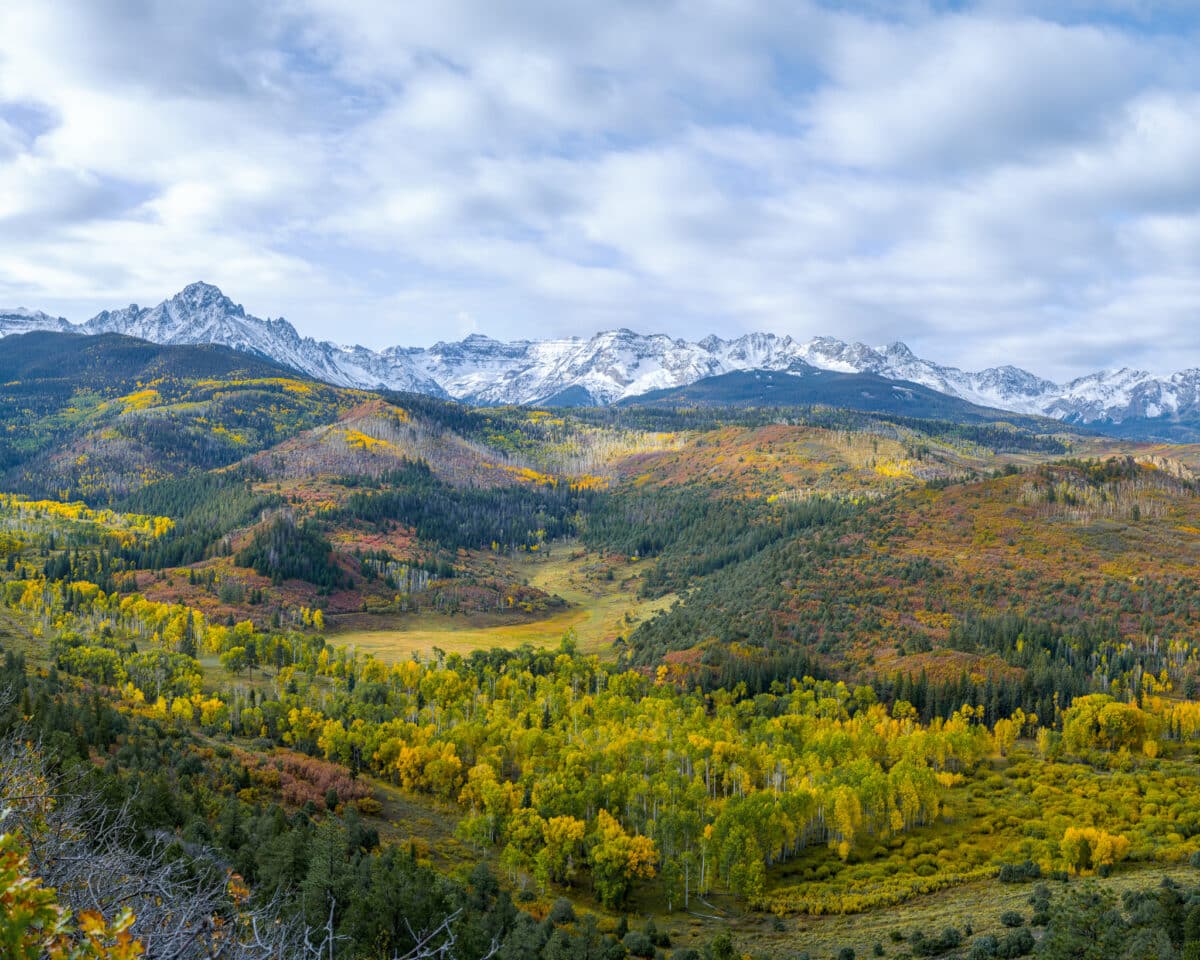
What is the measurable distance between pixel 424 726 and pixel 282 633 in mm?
71858

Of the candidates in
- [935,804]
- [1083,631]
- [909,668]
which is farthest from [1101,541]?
[935,804]

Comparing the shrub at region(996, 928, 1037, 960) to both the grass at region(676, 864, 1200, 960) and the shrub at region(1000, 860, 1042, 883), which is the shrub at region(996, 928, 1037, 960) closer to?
the grass at region(676, 864, 1200, 960)

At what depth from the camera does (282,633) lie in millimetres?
166125

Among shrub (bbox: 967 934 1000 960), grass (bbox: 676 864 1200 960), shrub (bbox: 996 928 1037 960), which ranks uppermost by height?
shrub (bbox: 996 928 1037 960)

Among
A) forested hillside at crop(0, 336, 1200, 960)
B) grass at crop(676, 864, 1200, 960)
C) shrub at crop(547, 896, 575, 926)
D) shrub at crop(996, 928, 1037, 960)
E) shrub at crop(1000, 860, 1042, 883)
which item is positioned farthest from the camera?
shrub at crop(1000, 860, 1042, 883)

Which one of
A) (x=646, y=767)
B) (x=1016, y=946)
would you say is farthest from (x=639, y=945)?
(x=646, y=767)

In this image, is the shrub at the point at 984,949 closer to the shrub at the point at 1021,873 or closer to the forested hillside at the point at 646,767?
the forested hillside at the point at 646,767

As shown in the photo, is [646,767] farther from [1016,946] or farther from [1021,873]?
A: [1016,946]

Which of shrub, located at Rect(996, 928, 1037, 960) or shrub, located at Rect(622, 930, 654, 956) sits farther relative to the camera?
shrub, located at Rect(622, 930, 654, 956)

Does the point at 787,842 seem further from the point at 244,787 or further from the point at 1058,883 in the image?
the point at 244,787

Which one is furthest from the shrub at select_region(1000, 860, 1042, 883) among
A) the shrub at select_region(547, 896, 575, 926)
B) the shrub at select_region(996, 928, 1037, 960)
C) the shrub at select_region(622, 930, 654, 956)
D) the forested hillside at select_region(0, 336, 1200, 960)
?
the shrub at select_region(547, 896, 575, 926)

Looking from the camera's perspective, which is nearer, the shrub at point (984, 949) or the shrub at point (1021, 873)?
the shrub at point (984, 949)

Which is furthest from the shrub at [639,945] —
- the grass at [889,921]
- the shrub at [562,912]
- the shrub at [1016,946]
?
the shrub at [1016,946]

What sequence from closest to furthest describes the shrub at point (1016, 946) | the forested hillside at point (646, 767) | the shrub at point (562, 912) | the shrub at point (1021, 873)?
the forested hillside at point (646, 767), the shrub at point (1016, 946), the shrub at point (562, 912), the shrub at point (1021, 873)
